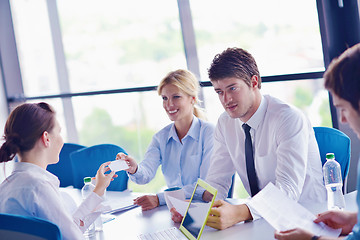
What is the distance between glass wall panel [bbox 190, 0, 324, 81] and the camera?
3387 mm

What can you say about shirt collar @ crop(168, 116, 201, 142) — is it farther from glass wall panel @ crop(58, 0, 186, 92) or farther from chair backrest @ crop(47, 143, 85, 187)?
glass wall panel @ crop(58, 0, 186, 92)

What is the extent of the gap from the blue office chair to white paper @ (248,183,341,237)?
0.76 metres

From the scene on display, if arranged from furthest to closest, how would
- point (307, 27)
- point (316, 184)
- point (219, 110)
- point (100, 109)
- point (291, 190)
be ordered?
point (100, 109) → point (219, 110) → point (307, 27) → point (316, 184) → point (291, 190)

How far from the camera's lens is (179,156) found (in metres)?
3.13

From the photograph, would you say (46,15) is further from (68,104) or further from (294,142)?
(294,142)

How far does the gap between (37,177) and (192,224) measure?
2.24 ft

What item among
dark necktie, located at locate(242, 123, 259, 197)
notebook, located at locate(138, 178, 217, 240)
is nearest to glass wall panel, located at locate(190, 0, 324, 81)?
dark necktie, located at locate(242, 123, 259, 197)

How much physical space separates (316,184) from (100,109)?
169 inches

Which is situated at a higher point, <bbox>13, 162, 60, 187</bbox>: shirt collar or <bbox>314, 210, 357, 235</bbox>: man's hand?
<bbox>13, 162, 60, 187</bbox>: shirt collar

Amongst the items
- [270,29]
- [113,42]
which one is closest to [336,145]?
[270,29]

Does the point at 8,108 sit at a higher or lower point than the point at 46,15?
lower

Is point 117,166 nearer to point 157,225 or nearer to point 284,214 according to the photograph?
point 157,225

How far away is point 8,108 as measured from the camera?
18.6ft

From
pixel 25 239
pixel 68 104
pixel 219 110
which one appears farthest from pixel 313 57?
pixel 68 104
